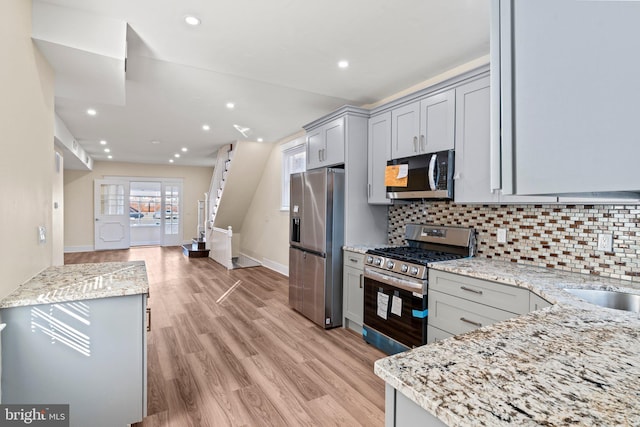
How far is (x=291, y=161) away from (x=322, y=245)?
285cm

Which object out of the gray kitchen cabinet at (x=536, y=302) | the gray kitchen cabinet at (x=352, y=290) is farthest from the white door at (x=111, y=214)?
the gray kitchen cabinet at (x=536, y=302)

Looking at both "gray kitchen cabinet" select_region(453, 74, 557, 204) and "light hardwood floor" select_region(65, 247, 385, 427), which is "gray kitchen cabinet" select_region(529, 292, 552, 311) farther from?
"light hardwood floor" select_region(65, 247, 385, 427)

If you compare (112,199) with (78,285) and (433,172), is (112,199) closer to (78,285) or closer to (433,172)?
(78,285)

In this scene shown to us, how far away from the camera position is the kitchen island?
1611 millimetres

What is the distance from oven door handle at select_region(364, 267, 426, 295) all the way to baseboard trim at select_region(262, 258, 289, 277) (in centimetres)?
307

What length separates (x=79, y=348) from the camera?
5.65ft

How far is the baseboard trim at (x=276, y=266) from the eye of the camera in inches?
235

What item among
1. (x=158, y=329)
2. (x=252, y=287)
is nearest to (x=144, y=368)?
(x=158, y=329)

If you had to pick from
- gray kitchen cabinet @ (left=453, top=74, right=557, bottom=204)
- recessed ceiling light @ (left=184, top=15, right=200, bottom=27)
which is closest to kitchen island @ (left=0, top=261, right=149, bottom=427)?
recessed ceiling light @ (left=184, top=15, right=200, bottom=27)

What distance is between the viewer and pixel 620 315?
4.03 ft

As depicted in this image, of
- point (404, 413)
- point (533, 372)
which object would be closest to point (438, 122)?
point (533, 372)

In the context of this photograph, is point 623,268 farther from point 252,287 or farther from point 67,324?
point 252,287

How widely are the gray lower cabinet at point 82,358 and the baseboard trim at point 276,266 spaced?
410 cm

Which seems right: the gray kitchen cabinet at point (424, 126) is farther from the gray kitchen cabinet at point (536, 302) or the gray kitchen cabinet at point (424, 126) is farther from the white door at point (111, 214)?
the white door at point (111, 214)
